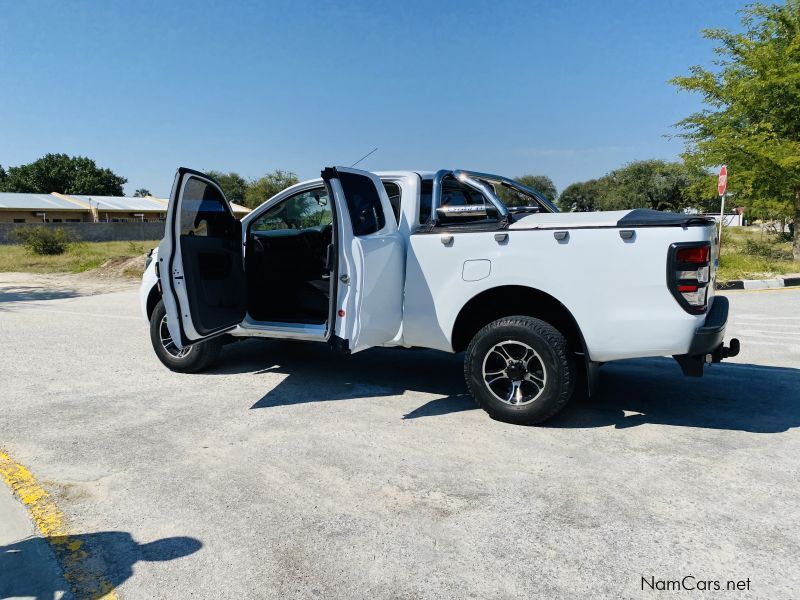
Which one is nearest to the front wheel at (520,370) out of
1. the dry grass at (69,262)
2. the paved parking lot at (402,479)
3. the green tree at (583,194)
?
the paved parking lot at (402,479)

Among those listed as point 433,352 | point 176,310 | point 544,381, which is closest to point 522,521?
point 544,381

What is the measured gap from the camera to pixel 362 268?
4371 millimetres

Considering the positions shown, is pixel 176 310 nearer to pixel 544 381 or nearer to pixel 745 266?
pixel 544 381

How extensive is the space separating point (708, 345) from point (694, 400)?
141cm

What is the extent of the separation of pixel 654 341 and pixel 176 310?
363 cm

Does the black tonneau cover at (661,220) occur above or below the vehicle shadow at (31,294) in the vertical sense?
above

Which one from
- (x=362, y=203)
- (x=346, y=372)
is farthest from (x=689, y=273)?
(x=346, y=372)

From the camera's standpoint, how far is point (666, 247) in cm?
364

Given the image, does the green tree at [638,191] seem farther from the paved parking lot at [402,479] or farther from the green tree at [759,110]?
the paved parking lot at [402,479]

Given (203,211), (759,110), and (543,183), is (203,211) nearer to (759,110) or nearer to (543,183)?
(759,110)

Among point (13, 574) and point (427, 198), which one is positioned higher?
point (427, 198)

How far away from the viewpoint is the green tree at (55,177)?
7825cm

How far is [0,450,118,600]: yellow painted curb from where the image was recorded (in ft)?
8.13

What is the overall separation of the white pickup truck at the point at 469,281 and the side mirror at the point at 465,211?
18 mm
